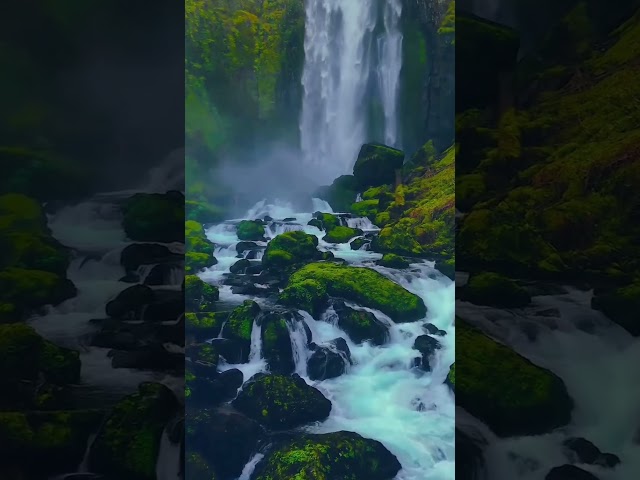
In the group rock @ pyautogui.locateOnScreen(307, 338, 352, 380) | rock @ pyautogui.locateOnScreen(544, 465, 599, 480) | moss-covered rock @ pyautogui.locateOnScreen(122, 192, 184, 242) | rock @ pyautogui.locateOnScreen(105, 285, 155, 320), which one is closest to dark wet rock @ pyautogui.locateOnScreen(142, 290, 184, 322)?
rock @ pyautogui.locateOnScreen(105, 285, 155, 320)

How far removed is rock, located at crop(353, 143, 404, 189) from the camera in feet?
10.2

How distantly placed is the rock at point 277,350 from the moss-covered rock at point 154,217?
0.74 metres

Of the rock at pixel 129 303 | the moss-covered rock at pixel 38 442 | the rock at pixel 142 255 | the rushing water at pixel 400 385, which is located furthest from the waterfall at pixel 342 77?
the moss-covered rock at pixel 38 442

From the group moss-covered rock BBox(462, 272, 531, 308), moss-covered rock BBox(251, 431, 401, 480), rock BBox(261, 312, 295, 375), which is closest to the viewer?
moss-covered rock BBox(462, 272, 531, 308)

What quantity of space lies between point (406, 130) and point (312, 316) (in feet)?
3.86

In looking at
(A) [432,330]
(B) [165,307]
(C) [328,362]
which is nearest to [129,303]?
(B) [165,307]

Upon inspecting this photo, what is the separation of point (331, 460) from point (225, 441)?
1.91 ft

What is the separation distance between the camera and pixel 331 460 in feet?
9.58

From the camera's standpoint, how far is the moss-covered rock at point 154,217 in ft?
8.63

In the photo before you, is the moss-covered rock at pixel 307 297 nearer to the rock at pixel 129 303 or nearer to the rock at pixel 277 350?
the rock at pixel 277 350

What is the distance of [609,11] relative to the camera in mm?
2471

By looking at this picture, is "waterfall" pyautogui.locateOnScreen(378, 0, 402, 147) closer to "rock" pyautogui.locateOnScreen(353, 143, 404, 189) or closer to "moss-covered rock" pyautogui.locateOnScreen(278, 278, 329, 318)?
"rock" pyautogui.locateOnScreen(353, 143, 404, 189)

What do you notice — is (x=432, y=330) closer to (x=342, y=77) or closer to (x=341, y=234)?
(x=341, y=234)

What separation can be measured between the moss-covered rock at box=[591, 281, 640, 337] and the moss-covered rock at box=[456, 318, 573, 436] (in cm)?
37
